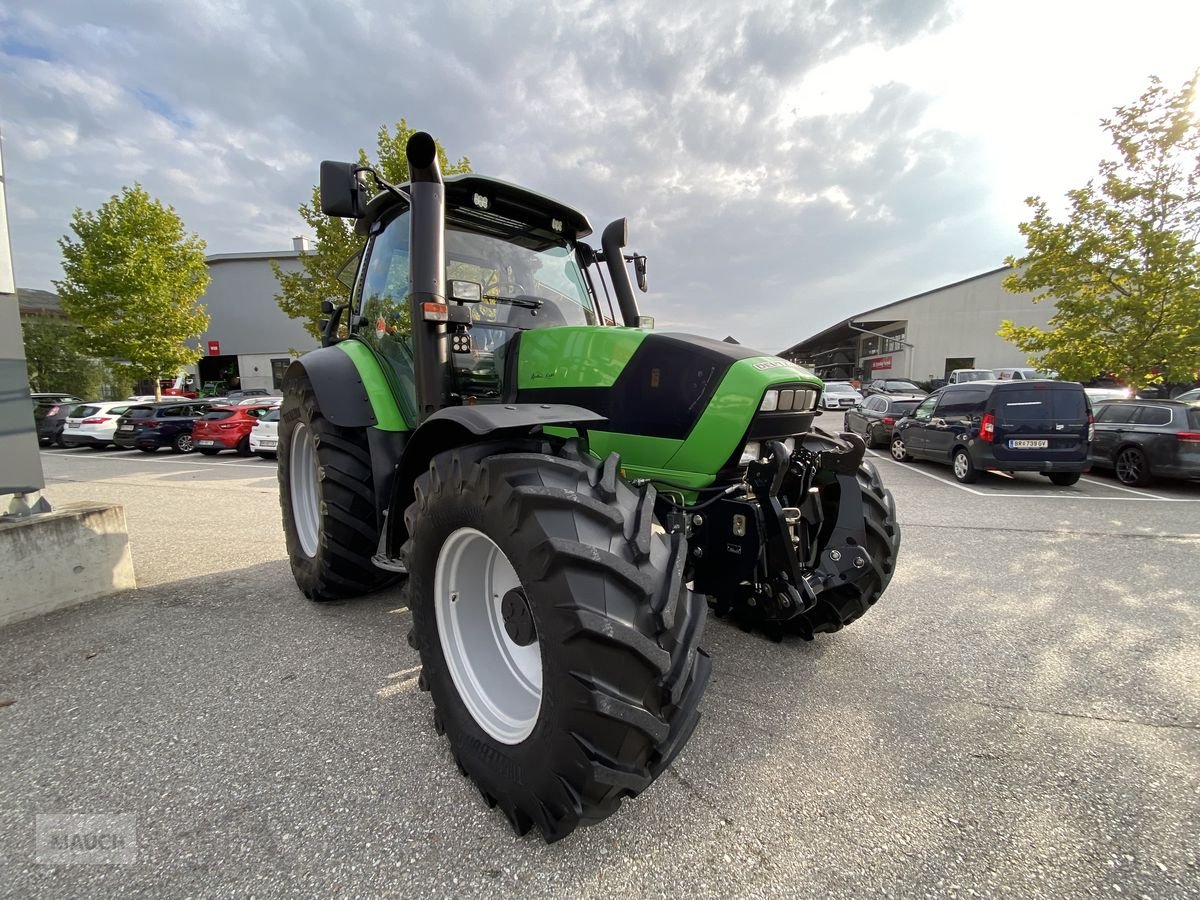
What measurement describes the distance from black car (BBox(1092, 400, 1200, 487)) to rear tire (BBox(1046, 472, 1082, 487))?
2.77 ft

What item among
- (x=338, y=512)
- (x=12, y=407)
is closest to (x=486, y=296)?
(x=338, y=512)

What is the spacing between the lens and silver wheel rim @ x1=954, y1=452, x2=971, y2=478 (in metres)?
8.93

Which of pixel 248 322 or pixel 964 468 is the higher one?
pixel 248 322

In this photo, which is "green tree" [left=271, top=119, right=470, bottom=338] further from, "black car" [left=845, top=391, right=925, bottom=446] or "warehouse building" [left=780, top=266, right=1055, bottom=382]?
"warehouse building" [left=780, top=266, right=1055, bottom=382]

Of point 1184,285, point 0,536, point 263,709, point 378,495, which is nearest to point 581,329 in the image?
point 378,495

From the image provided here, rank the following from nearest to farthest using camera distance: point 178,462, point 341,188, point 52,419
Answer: point 341,188
point 178,462
point 52,419

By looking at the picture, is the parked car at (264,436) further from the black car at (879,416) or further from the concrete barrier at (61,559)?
the black car at (879,416)

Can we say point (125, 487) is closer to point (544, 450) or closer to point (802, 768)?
point (544, 450)

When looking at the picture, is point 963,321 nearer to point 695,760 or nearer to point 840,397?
point 840,397

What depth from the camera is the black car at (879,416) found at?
13.1 m

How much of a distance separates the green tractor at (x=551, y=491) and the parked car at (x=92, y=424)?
17.3m

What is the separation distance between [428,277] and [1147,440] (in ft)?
35.6

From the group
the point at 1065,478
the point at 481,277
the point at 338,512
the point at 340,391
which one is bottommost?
the point at 1065,478

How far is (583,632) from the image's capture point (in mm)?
1505
